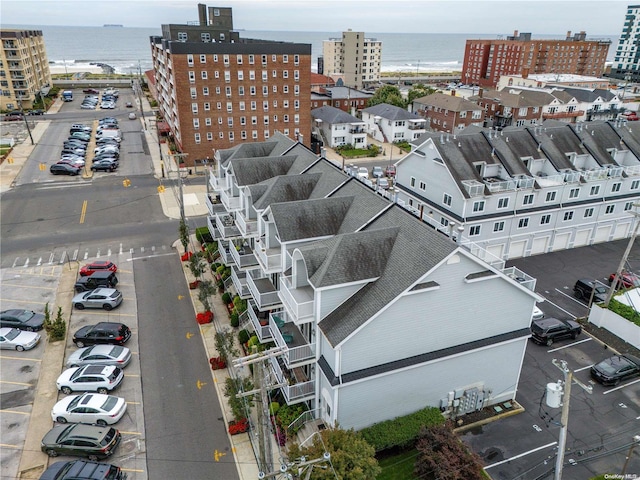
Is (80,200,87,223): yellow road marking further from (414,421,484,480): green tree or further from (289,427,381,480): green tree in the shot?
(414,421,484,480): green tree

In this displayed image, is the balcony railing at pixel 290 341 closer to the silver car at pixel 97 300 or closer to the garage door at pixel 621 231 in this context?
the silver car at pixel 97 300

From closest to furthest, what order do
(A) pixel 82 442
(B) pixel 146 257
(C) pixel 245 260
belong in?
(A) pixel 82 442, (C) pixel 245 260, (B) pixel 146 257

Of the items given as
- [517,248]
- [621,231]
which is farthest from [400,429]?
[621,231]

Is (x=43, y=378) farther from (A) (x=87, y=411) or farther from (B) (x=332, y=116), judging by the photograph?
(B) (x=332, y=116)

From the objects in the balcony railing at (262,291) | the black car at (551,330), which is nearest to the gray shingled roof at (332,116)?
the balcony railing at (262,291)

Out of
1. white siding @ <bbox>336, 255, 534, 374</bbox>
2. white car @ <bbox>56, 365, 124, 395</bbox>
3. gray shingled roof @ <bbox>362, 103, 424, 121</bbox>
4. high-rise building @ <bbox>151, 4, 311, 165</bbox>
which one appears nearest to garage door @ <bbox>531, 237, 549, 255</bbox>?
white siding @ <bbox>336, 255, 534, 374</bbox>

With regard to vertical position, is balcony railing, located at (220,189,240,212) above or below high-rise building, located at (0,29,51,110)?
below
